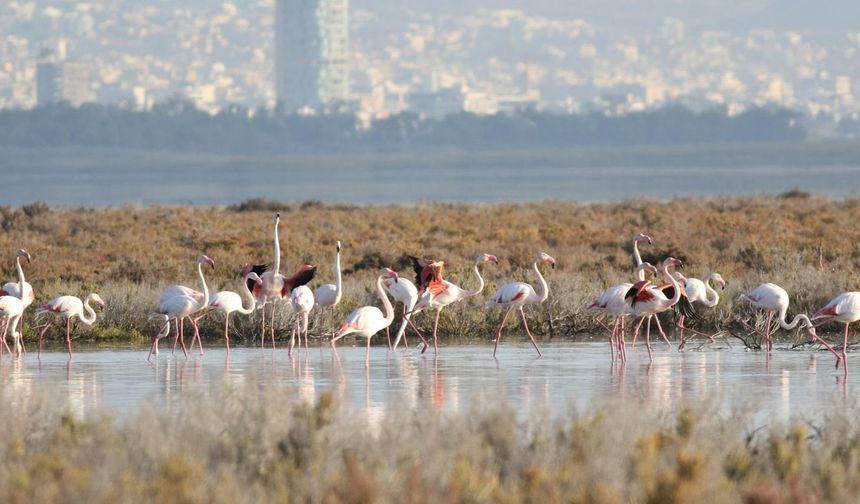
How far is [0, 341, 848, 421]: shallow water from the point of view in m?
13.1

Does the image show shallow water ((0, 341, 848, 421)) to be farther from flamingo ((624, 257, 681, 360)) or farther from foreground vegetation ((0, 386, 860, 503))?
foreground vegetation ((0, 386, 860, 503))

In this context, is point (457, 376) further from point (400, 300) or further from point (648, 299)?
point (400, 300)

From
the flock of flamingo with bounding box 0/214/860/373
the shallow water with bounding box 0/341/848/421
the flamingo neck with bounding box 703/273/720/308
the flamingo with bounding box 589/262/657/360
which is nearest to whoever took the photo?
the shallow water with bounding box 0/341/848/421

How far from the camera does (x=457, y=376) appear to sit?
15.1 m

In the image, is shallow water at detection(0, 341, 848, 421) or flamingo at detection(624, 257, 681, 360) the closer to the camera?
shallow water at detection(0, 341, 848, 421)

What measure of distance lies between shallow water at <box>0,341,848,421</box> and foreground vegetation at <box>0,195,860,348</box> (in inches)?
73.8

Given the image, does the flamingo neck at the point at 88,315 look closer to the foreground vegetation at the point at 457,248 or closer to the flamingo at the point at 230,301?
the foreground vegetation at the point at 457,248

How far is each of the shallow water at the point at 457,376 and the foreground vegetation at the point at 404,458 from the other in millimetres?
2323

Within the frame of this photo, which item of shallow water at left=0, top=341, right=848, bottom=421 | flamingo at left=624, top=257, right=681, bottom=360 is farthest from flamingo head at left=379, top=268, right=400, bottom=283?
flamingo at left=624, top=257, right=681, bottom=360

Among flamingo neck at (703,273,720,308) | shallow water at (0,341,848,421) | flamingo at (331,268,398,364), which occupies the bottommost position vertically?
shallow water at (0,341,848,421)

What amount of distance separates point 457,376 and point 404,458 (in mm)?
6442

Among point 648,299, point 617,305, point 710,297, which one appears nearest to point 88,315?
point 617,305

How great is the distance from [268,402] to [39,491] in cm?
211

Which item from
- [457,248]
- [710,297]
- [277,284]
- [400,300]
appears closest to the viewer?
[400,300]
